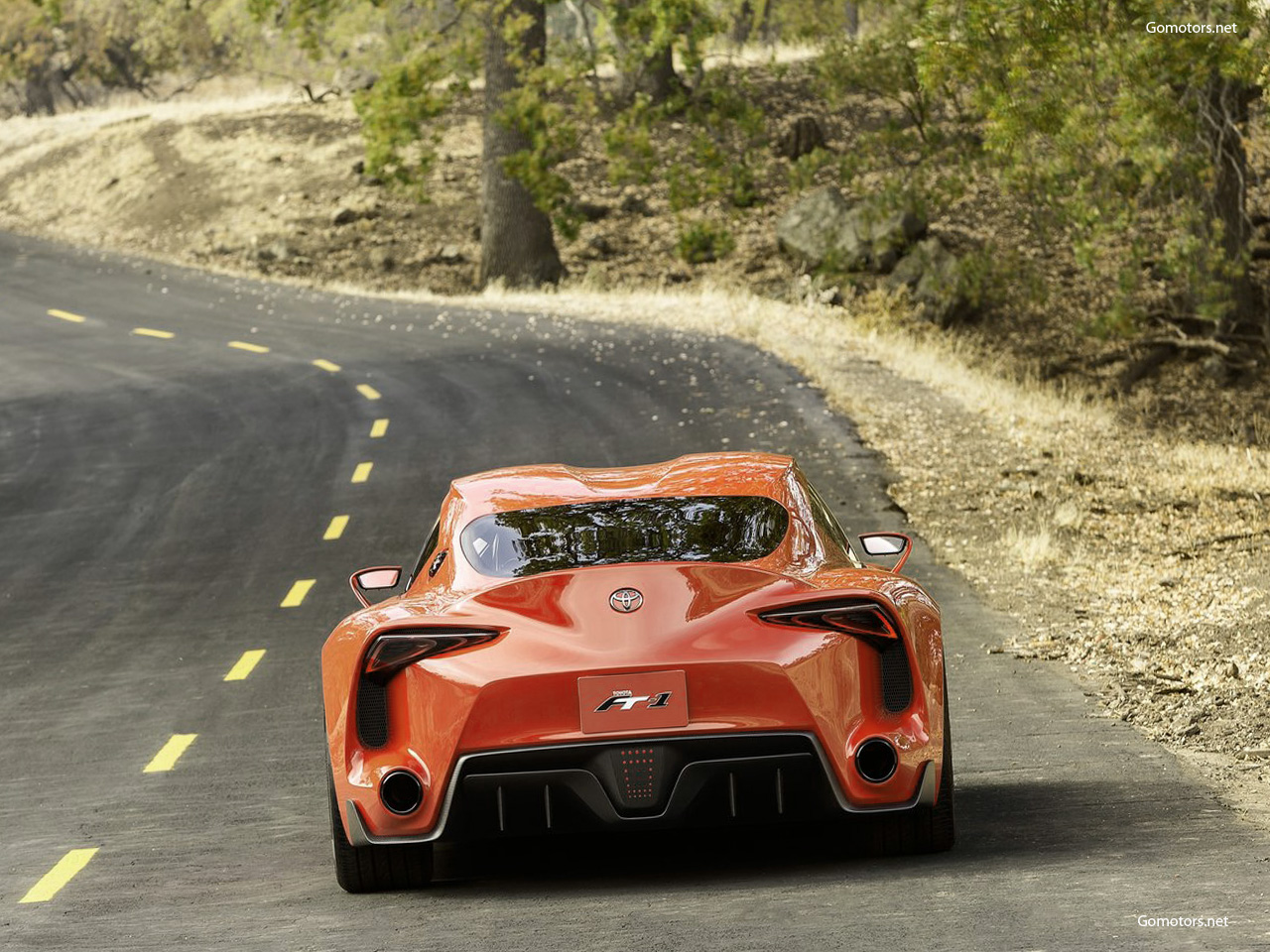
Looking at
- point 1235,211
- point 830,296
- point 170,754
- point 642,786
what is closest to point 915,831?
point 642,786

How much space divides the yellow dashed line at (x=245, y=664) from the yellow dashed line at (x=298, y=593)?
1.45 meters

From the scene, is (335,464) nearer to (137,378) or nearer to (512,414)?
(512,414)

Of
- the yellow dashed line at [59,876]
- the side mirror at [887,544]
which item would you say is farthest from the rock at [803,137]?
the yellow dashed line at [59,876]

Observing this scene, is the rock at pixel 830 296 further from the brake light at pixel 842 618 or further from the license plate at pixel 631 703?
the license plate at pixel 631 703

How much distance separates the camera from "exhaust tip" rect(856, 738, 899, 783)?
629 centimetres

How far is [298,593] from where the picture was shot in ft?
49.1

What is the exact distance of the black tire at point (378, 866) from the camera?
6609mm

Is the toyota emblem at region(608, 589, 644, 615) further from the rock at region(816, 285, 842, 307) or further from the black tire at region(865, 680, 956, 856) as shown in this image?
the rock at region(816, 285, 842, 307)

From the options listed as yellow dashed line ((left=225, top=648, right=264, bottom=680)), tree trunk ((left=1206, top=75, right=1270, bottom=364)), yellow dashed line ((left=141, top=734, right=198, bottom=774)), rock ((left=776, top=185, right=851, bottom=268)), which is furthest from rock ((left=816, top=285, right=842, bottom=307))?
yellow dashed line ((left=141, top=734, right=198, bottom=774))

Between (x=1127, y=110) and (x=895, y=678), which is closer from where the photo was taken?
(x=895, y=678)

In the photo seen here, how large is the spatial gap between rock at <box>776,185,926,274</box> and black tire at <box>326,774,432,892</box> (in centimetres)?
2966

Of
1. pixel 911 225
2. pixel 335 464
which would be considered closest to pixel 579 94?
pixel 911 225

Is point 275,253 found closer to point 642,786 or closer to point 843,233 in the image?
point 843,233

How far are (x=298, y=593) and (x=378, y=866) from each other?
849cm
